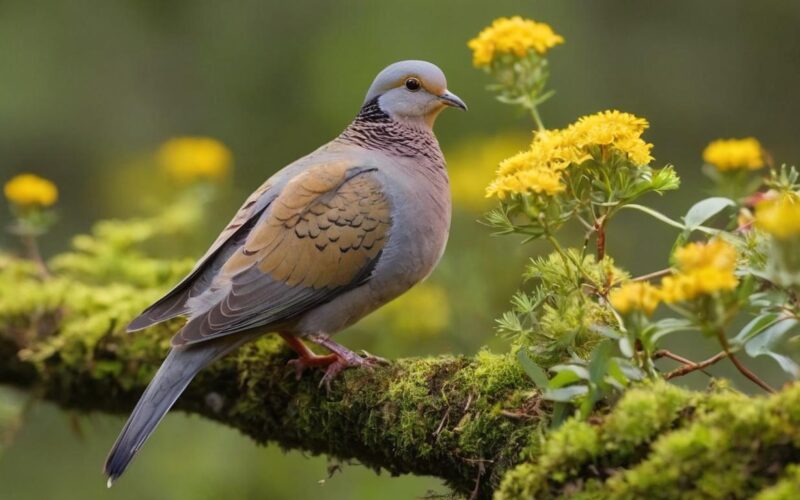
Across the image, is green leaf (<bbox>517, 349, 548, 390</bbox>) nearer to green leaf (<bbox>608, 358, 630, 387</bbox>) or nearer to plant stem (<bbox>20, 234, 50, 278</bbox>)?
green leaf (<bbox>608, 358, 630, 387</bbox>)

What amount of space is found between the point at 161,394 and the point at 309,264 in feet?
2.12

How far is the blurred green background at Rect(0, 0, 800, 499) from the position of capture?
23.5ft

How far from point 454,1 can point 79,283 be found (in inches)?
170

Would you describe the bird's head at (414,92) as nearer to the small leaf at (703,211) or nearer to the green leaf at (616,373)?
the small leaf at (703,211)

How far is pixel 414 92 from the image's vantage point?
417 cm

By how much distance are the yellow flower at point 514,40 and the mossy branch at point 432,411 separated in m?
1.00

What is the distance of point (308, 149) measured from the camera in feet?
24.6

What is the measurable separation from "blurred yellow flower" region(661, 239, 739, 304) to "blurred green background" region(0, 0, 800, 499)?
375 centimetres

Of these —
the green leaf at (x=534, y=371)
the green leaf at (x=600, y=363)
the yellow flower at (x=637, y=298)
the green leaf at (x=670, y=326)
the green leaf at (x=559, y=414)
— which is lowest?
the green leaf at (x=559, y=414)

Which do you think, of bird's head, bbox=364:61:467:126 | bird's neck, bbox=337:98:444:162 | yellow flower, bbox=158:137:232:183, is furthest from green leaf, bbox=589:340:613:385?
yellow flower, bbox=158:137:232:183

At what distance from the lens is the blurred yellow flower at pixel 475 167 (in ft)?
16.2

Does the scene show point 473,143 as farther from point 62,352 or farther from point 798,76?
point 798,76

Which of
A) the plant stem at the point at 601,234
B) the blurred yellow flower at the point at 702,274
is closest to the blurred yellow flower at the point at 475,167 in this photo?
the plant stem at the point at 601,234

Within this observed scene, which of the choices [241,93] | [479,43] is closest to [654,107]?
[241,93]
